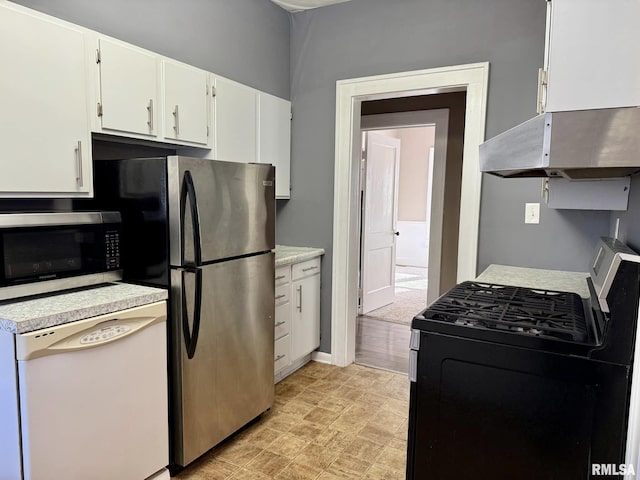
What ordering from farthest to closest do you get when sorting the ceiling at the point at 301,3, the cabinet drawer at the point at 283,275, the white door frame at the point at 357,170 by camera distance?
the ceiling at the point at 301,3 < the cabinet drawer at the point at 283,275 < the white door frame at the point at 357,170

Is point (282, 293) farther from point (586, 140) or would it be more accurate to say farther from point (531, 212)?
point (586, 140)

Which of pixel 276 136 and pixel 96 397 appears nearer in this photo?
pixel 96 397

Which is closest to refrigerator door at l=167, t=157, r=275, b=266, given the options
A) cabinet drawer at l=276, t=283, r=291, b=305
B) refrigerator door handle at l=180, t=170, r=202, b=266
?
refrigerator door handle at l=180, t=170, r=202, b=266

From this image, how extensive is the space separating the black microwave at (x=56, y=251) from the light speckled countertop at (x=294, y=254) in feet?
3.85

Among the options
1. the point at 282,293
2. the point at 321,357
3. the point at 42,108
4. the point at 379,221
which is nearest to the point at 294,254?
the point at 282,293

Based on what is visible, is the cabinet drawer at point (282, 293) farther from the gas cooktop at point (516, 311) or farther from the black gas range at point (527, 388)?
the black gas range at point (527, 388)

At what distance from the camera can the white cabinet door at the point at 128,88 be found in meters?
1.96

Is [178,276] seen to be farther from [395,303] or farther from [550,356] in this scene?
[395,303]

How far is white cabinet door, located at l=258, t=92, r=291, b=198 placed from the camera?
3.08 m

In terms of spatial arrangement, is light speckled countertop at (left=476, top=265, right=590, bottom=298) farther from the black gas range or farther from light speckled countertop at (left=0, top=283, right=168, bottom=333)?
light speckled countertop at (left=0, top=283, right=168, bottom=333)

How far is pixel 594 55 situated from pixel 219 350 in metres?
1.97

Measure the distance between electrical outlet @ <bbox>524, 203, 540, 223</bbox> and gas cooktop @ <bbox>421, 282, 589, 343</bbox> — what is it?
35.6 inches

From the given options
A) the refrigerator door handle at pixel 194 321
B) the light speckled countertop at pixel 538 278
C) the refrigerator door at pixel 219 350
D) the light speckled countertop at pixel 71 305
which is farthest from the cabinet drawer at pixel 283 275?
the light speckled countertop at pixel 538 278

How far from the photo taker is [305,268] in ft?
10.6
